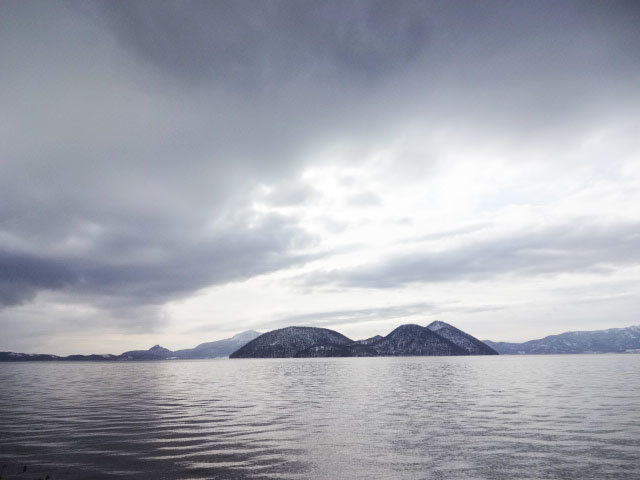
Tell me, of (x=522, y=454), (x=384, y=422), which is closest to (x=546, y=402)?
(x=384, y=422)

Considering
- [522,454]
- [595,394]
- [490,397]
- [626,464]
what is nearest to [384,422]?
[522,454]

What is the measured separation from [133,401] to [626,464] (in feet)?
186

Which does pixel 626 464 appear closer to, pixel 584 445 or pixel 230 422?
pixel 584 445

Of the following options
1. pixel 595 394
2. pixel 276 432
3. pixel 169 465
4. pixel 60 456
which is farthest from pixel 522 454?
pixel 595 394

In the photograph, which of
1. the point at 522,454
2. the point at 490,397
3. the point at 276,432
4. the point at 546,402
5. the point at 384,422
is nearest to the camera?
the point at 522,454

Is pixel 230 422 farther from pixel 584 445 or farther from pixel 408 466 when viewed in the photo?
pixel 584 445

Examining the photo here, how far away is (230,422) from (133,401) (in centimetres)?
2707

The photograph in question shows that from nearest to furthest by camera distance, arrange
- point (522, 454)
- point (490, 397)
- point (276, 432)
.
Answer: point (522, 454) → point (276, 432) → point (490, 397)

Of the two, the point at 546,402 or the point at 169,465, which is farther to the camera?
the point at 546,402

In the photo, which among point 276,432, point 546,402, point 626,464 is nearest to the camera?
point 626,464

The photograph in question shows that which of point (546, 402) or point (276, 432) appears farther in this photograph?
point (546, 402)

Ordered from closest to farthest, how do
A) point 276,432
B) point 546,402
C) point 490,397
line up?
point 276,432
point 546,402
point 490,397

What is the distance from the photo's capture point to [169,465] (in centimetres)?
2245

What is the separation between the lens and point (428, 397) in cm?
5594
